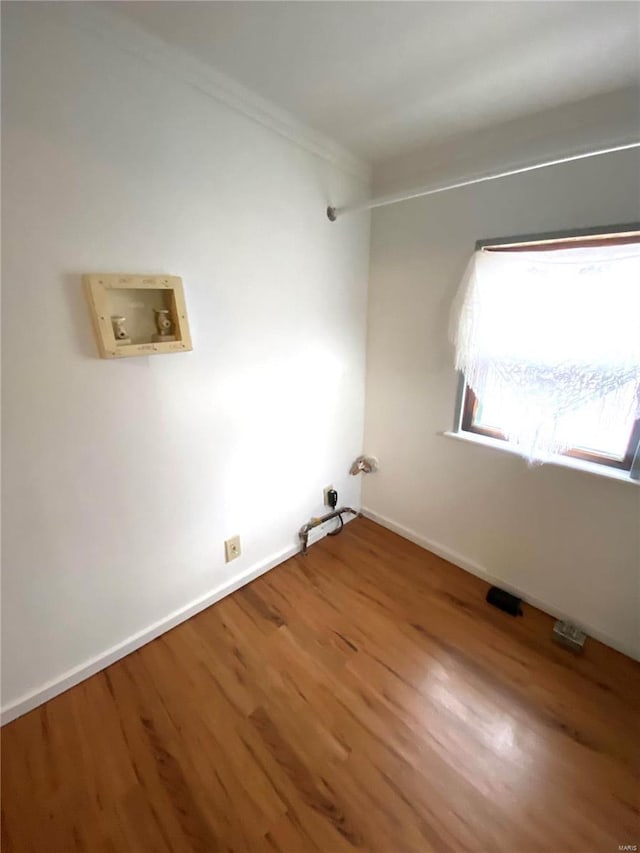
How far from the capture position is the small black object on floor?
1.72 meters

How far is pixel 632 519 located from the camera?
1.42 metres

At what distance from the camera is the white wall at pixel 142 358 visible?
1.01m

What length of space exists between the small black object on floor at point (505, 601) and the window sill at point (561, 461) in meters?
0.71

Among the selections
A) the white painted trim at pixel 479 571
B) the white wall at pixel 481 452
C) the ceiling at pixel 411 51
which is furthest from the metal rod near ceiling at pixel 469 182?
the white painted trim at pixel 479 571

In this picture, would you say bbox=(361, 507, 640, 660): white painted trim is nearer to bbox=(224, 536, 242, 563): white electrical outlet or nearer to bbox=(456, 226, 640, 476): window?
bbox=(456, 226, 640, 476): window

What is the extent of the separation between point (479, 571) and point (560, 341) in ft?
4.14

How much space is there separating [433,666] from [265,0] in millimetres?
2277

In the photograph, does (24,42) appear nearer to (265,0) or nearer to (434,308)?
(265,0)

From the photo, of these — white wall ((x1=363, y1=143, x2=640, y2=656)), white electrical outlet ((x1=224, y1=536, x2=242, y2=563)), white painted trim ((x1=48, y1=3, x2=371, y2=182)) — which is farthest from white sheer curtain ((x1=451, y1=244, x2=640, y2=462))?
white electrical outlet ((x1=224, y1=536, x2=242, y2=563))

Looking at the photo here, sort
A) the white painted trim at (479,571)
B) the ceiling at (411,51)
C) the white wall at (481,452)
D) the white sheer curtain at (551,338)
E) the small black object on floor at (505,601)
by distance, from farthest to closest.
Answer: the small black object on floor at (505,601) → the white painted trim at (479,571) → the white wall at (481,452) → the white sheer curtain at (551,338) → the ceiling at (411,51)

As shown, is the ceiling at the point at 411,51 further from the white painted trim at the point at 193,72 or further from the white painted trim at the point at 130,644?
the white painted trim at the point at 130,644

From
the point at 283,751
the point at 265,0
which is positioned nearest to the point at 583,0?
the point at 265,0

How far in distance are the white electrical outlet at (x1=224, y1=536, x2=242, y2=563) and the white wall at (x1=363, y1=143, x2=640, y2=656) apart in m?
1.01

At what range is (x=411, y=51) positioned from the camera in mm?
1103
